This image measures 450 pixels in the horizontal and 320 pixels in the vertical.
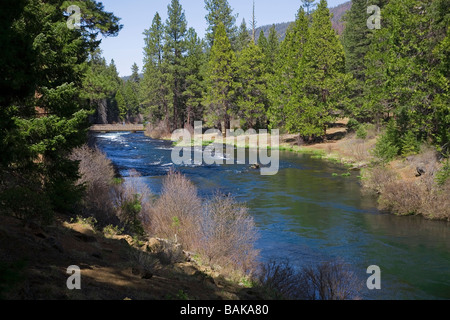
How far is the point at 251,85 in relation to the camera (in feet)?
183

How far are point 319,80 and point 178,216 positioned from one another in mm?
34584

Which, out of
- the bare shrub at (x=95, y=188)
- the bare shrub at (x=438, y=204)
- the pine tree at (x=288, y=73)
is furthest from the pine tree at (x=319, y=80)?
the bare shrub at (x=95, y=188)

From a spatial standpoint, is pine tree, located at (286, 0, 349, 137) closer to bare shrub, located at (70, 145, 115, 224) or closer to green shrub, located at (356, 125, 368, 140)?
green shrub, located at (356, 125, 368, 140)

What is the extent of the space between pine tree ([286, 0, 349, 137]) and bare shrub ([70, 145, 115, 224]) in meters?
30.5

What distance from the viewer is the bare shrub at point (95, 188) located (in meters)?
14.4

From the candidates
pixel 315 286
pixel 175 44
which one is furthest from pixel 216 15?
pixel 315 286

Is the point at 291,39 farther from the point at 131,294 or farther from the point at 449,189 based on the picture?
the point at 131,294

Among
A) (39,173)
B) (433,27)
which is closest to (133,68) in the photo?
(433,27)

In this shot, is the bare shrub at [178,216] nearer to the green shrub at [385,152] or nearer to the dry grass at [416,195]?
the dry grass at [416,195]

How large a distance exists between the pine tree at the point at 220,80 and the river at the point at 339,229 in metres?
26.7

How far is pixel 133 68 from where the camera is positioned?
450ft

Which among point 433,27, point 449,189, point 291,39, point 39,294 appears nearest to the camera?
point 39,294

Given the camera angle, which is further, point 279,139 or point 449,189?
point 279,139
